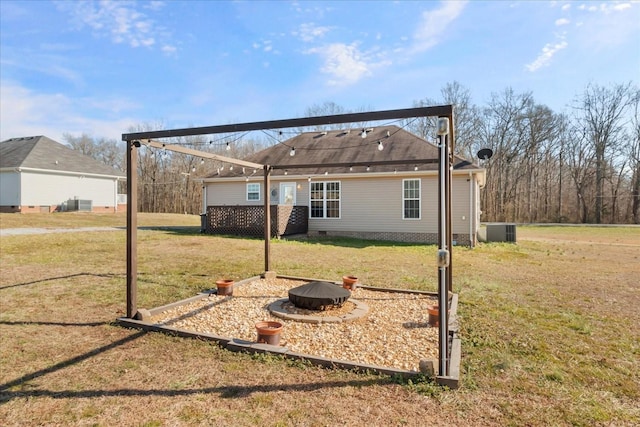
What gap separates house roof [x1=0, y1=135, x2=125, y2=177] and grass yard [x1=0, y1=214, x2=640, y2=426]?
21.0m

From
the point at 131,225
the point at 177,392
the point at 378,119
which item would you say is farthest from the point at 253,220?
the point at 177,392

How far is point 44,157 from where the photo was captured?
2533 centimetres

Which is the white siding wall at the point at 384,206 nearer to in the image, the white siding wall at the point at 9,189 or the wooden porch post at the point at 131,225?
the wooden porch post at the point at 131,225

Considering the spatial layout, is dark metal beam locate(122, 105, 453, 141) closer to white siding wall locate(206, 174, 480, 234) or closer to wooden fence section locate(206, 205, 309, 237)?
wooden fence section locate(206, 205, 309, 237)

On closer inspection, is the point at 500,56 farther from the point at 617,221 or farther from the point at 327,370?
the point at 617,221

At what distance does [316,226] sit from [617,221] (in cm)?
2739

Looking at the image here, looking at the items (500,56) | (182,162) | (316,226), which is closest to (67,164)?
(182,162)

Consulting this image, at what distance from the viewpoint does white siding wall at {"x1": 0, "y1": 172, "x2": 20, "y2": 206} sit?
2292cm

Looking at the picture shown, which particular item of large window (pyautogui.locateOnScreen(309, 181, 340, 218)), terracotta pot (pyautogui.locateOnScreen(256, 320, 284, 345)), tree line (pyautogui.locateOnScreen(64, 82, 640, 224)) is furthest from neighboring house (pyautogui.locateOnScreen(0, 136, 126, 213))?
terracotta pot (pyautogui.locateOnScreen(256, 320, 284, 345))

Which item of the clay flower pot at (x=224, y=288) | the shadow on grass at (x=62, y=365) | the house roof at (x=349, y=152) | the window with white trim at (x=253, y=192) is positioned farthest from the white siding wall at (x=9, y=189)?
the shadow on grass at (x=62, y=365)

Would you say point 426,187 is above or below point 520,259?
above

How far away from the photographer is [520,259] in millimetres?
10898

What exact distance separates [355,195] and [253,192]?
5.07 m

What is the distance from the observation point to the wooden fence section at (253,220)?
14781mm
